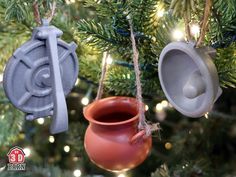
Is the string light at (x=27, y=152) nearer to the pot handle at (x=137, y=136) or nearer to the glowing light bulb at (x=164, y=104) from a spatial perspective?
the glowing light bulb at (x=164, y=104)

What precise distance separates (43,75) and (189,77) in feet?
0.51

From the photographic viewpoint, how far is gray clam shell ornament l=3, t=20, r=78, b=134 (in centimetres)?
41

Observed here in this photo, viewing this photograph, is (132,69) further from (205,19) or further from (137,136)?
(205,19)

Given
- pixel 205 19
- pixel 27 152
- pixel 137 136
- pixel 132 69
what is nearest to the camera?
pixel 205 19

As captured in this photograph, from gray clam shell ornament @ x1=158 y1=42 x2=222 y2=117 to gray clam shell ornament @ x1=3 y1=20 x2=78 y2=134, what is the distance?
0.35 ft

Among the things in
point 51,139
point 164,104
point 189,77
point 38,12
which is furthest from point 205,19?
point 51,139

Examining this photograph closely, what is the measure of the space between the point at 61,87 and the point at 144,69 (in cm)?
20

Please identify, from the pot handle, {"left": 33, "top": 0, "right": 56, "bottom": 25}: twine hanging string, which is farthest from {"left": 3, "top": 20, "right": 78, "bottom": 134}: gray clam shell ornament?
the pot handle

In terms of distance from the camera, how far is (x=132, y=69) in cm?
63

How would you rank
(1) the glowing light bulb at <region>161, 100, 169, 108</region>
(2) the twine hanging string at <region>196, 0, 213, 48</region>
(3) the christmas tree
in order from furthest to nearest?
(1) the glowing light bulb at <region>161, 100, 169, 108</region> → (3) the christmas tree → (2) the twine hanging string at <region>196, 0, 213, 48</region>

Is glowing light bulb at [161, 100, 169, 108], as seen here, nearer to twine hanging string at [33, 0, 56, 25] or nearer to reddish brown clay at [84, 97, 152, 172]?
reddish brown clay at [84, 97, 152, 172]

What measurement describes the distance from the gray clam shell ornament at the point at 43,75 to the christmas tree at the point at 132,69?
0.11ft

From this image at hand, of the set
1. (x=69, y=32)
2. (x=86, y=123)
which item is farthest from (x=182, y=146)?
(x=69, y=32)

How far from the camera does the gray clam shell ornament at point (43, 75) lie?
1.34ft
